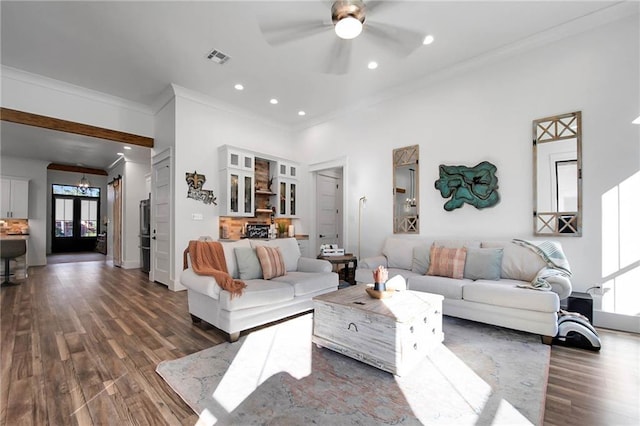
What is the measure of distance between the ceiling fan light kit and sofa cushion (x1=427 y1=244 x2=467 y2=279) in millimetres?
2760

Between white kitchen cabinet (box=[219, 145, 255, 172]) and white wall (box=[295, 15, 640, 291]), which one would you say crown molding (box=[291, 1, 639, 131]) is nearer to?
white wall (box=[295, 15, 640, 291])

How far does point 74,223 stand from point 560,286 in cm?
1452

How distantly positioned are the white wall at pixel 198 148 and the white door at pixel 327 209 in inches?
75.1

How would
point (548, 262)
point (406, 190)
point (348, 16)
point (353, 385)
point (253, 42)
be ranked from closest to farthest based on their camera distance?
point (353, 385) < point (348, 16) < point (548, 262) < point (253, 42) < point (406, 190)

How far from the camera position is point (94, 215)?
37.9 ft

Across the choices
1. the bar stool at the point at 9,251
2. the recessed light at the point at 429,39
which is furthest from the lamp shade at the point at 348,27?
the bar stool at the point at 9,251

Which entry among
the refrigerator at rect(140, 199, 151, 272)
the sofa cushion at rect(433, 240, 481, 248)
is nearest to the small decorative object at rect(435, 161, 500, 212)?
the sofa cushion at rect(433, 240, 481, 248)

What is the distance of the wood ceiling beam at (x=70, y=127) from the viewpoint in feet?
14.0

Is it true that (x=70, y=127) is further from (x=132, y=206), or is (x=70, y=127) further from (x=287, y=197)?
(x=287, y=197)

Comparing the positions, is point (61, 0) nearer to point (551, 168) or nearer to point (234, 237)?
point (234, 237)

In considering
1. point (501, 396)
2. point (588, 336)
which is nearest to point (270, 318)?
point (501, 396)

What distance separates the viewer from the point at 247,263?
345 cm

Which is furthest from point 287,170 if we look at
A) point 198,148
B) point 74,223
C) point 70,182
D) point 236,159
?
→ point 74,223

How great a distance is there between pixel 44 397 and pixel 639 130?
573cm
